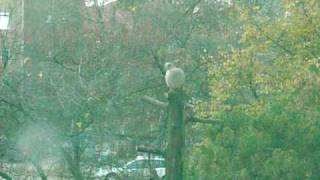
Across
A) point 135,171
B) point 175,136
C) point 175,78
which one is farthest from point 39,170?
point 175,78

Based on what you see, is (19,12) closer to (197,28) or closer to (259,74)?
(197,28)

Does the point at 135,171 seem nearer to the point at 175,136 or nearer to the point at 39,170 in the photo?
the point at 39,170

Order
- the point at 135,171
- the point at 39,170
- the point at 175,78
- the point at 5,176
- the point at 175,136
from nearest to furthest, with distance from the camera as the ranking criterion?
the point at 175,78, the point at 175,136, the point at 5,176, the point at 39,170, the point at 135,171

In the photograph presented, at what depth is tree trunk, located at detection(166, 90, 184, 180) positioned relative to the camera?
466 inches

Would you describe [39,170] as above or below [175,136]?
below

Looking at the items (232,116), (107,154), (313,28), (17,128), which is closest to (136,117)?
(107,154)

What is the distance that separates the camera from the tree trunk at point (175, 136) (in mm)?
11844

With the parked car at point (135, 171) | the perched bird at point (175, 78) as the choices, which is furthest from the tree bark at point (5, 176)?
the perched bird at point (175, 78)

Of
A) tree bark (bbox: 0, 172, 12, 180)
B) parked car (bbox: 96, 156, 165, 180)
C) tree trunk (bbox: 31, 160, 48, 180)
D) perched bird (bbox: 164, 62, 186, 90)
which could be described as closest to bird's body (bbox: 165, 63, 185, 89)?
perched bird (bbox: 164, 62, 186, 90)

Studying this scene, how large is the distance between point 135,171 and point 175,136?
6.00m

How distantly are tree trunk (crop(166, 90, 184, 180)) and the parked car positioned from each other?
5237 mm

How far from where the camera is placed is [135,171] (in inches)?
700

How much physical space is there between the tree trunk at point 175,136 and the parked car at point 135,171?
5237 mm

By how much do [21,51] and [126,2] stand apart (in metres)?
2.71
